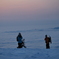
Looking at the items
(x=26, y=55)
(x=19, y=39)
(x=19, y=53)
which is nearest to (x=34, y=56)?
(x=26, y=55)

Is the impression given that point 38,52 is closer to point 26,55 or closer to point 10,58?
point 26,55

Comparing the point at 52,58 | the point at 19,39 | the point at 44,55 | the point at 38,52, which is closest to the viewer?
the point at 52,58

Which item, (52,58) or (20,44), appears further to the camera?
(20,44)

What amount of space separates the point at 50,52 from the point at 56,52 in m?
0.39

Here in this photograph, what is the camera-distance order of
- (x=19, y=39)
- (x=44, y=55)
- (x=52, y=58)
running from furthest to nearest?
(x=19, y=39) → (x=44, y=55) → (x=52, y=58)

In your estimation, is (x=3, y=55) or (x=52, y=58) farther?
(x=3, y=55)

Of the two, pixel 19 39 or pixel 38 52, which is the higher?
pixel 19 39

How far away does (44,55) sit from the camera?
11.1 meters

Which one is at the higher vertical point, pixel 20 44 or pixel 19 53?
pixel 20 44

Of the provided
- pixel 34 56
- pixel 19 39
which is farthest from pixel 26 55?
pixel 19 39

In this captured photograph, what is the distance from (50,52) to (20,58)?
2322 mm

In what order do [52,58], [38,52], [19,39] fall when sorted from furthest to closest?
1. [19,39]
2. [38,52]
3. [52,58]

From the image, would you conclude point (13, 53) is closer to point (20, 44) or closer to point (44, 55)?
point (44, 55)

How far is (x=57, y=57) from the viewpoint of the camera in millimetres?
10578
